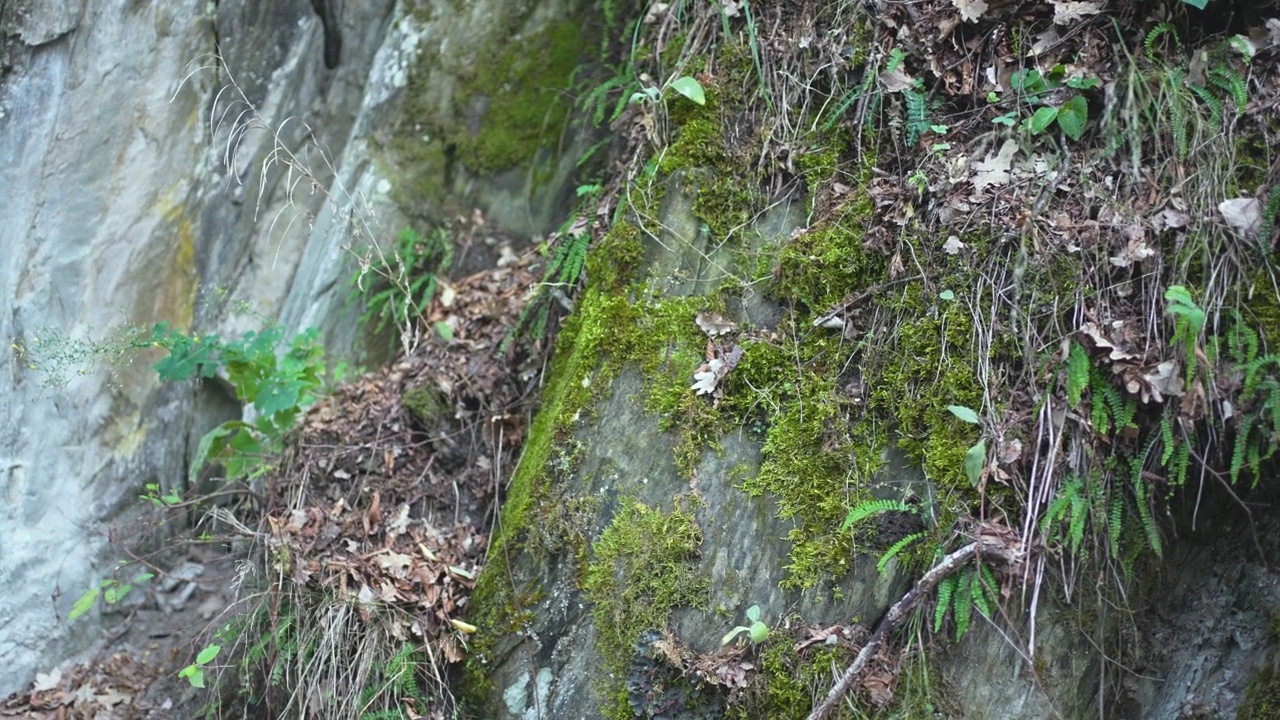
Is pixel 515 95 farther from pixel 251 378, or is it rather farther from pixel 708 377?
pixel 708 377

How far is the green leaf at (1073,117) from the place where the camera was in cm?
341

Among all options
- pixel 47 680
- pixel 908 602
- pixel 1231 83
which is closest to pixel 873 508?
pixel 908 602

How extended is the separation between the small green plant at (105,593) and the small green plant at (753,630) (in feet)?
10.3

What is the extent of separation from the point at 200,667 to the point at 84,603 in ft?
3.26

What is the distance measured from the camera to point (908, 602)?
313cm

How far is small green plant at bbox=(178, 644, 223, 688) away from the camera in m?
3.95

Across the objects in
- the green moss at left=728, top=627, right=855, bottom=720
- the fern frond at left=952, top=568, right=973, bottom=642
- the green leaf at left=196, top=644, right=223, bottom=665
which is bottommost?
the green moss at left=728, top=627, right=855, bottom=720

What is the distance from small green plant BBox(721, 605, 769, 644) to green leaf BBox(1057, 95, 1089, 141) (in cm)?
220

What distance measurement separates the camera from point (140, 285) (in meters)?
5.01

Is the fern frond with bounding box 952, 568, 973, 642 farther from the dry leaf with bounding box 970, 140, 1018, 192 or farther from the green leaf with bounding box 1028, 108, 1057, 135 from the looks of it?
the green leaf with bounding box 1028, 108, 1057, 135

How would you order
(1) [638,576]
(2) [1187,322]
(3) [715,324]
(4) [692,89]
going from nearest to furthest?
(2) [1187,322] → (1) [638,576] → (3) [715,324] → (4) [692,89]

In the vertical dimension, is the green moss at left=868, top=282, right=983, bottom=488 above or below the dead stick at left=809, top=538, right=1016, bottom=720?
above

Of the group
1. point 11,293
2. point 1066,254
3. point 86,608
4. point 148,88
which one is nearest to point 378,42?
point 148,88

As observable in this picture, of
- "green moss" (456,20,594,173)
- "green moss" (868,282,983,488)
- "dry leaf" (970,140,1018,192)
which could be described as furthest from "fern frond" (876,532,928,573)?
"green moss" (456,20,594,173)
